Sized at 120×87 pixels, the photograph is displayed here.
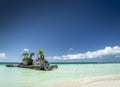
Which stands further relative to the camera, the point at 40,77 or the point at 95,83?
the point at 40,77

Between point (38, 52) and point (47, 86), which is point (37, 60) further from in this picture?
point (47, 86)

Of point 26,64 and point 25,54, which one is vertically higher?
point 25,54

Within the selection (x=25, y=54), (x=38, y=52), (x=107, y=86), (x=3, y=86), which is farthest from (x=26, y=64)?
(x=107, y=86)

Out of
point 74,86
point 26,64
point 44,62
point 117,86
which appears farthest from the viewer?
point 26,64

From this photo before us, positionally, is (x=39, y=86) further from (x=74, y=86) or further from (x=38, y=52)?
(x=38, y=52)

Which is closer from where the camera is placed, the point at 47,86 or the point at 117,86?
the point at 117,86

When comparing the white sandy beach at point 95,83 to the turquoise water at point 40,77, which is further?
the turquoise water at point 40,77

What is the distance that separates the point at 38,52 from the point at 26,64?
25.4 feet

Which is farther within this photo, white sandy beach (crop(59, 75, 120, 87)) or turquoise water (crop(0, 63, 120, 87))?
turquoise water (crop(0, 63, 120, 87))

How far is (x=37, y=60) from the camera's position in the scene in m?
53.4

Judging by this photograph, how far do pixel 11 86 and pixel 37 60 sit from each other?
124 ft

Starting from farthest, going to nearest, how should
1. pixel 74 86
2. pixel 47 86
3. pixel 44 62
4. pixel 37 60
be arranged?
pixel 37 60 → pixel 44 62 → pixel 47 86 → pixel 74 86

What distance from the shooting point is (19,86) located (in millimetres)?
15609

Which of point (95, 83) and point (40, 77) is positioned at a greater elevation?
point (95, 83)
